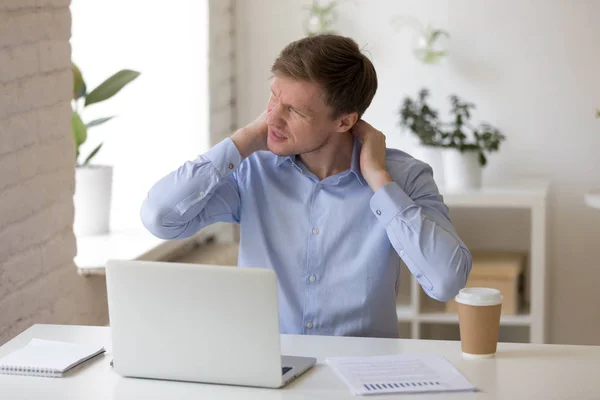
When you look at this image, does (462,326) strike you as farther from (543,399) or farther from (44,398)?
(44,398)

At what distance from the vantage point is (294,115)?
1.97 meters

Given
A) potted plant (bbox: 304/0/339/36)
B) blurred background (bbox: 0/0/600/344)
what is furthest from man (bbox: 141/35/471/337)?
potted plant (bbox: 304/0/339/36)

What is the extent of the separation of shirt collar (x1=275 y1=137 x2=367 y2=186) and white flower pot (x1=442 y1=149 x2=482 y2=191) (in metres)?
1.32

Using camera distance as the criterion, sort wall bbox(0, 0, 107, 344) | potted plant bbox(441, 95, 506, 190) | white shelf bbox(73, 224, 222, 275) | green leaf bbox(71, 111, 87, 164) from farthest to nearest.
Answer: potted plant bbox(441, 95, 506, 190) < green leaf bbox(71, 111, 87, 164) < white shelf bbox(73, 224, 222, 275) < wall bbox(0, 0, 107, 344)

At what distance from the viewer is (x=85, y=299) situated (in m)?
2.53

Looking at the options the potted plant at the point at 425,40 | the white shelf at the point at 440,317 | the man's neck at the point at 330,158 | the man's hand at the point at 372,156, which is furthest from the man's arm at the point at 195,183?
the potted plant at the point at 425,40

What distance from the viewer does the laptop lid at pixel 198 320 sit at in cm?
144

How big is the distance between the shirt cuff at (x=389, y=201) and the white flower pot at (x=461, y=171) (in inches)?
56.7

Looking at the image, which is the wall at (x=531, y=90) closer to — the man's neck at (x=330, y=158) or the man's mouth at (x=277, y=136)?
the man's neck at (x=330, y=158)

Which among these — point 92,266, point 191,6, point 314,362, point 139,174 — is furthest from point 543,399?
point 191,6

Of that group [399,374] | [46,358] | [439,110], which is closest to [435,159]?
[439,110]

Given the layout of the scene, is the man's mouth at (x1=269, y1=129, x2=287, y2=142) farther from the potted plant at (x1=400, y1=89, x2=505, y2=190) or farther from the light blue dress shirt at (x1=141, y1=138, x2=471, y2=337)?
the potted plant at (x1=400, y1=89, x2=505, y2=190)

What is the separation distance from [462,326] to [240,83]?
7.70ft

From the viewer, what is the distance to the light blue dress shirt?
6.50ft
